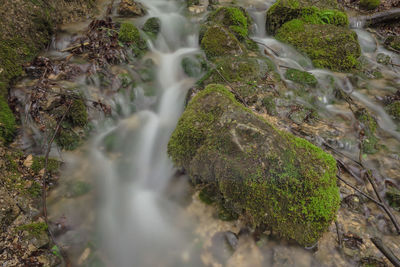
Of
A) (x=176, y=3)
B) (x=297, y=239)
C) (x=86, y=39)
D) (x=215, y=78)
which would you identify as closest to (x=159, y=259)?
(x=297, y=239)

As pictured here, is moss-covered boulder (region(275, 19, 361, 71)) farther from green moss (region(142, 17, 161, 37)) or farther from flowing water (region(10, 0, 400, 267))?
green moss (region(142, 17, 161, 37))

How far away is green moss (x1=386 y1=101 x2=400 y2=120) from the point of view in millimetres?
5120

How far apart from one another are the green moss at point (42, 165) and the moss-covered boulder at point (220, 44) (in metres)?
4.42

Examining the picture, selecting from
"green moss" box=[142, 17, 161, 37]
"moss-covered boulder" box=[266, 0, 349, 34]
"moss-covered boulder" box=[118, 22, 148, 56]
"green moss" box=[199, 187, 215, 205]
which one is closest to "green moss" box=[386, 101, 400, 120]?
"moss-covered boulder" box=[266, 0, 349, 34]

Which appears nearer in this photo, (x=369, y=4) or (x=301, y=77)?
(x=301, y=77)

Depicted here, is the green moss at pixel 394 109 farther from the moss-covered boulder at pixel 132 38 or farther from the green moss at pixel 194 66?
the moss-covered boulder at pixel 132 38

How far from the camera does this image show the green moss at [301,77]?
5.45 m

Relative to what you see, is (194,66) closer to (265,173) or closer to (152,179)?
(152,179)

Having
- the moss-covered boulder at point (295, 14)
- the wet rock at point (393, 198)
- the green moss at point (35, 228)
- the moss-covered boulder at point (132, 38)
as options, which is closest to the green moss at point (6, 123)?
the green moss at point (35, 228)

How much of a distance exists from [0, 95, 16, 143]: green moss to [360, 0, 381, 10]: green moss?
13.4 metres

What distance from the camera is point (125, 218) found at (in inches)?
133

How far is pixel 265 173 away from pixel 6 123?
4087mm

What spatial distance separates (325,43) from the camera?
6871mm

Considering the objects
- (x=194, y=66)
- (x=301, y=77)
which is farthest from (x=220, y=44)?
(x=301, y=77)
